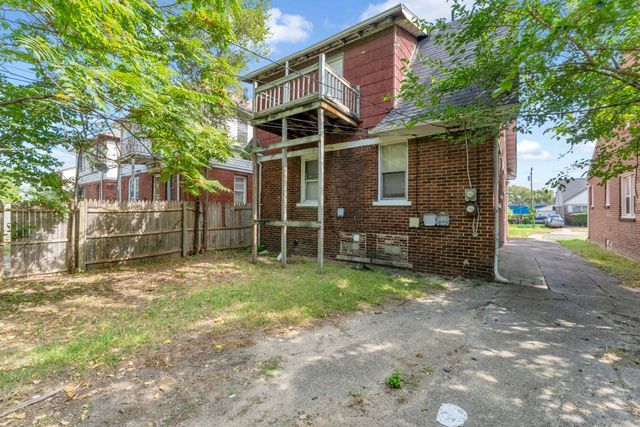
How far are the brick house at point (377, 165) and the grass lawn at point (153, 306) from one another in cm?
106

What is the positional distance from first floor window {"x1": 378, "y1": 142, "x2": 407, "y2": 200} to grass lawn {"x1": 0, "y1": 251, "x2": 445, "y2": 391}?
217cm

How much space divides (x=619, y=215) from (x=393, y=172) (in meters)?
9.52

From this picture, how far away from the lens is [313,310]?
4527 mm

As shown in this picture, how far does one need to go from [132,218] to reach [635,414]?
10224 millimetres

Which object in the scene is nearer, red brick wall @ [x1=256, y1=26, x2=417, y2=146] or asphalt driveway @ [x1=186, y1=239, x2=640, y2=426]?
asphalt driveway @ [x1=186, y1=239, x2=640, y2=426]

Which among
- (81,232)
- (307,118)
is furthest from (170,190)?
(307,118)

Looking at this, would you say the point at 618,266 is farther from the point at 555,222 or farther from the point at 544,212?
the point at 544,212

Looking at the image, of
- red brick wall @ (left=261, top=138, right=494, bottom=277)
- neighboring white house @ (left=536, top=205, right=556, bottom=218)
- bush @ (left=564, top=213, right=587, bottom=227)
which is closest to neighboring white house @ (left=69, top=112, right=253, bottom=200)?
red brick wall @ (left=261, top=138, right=494, bottom=277)

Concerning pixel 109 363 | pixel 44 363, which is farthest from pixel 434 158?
pixel 44 363

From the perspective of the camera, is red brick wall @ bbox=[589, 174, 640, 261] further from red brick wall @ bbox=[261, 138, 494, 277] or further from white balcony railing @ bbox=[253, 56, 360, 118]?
white balcony railing @ bbox=[253, 56, 360, 118]

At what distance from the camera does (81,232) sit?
7.29m

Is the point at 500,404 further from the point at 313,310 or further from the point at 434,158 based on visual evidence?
the point at 434,158

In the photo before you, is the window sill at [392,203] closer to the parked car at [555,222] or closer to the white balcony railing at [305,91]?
the white balcony railing at [305,91]

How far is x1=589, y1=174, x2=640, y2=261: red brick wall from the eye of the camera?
914 centimetres
